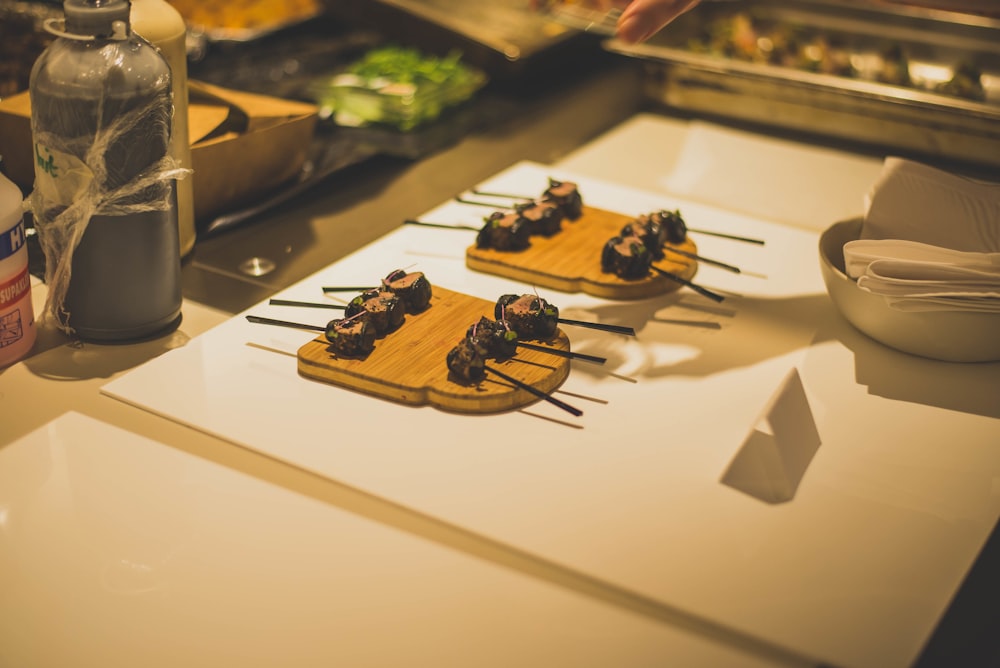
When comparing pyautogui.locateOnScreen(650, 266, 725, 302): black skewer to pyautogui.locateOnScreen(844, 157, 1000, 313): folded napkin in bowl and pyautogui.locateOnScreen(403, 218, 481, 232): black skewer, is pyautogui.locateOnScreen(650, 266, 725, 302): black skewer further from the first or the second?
pyautogui.locateOnScreen(403, 218, 481, 232): black skewer

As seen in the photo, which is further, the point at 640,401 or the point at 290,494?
the point at 640,401

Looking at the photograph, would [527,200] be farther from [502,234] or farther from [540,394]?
[540,394]

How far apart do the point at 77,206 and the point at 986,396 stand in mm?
1167

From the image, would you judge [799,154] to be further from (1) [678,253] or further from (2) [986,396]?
(2) [986,396]

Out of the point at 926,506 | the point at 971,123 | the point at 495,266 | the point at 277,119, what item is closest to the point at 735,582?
the point at 926,506

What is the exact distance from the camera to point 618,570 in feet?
3.10

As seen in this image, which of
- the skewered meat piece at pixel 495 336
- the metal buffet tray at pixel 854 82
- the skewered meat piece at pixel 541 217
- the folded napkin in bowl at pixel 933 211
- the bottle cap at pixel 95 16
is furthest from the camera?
the metal buffet tray at pixel 854 82

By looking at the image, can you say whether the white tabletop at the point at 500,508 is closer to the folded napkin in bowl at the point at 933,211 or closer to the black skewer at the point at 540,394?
the black skewer at the point at 540,394

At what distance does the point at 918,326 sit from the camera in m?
1.30

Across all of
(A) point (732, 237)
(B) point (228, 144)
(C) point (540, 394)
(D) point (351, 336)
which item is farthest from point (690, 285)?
(B) point (228, 144)

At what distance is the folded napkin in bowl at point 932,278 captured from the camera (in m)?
1.22

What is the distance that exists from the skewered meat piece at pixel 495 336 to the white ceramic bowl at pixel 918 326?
18.9 inches

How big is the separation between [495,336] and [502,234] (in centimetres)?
36

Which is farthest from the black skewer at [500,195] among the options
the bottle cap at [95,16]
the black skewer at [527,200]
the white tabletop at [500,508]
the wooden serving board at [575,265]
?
the bottle cap at [95,16]
